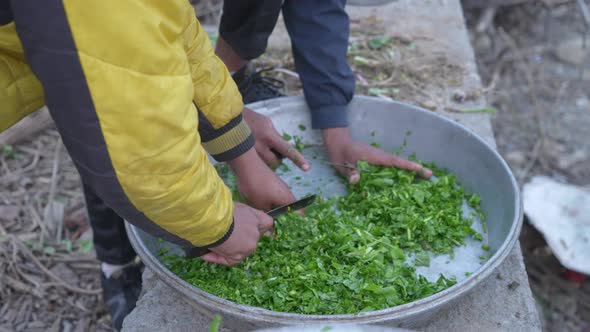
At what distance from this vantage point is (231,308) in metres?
1.29

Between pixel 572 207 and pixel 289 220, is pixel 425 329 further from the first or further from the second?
pixel 572 207

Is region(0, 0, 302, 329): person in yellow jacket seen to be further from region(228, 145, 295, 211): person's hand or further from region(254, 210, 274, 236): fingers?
region(228, 145, 295, 211): person's hand

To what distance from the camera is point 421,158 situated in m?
2.05

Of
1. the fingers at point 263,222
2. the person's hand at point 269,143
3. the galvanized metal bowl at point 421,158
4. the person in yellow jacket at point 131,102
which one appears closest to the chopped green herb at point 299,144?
the galvanized metal bowl at point 421,158

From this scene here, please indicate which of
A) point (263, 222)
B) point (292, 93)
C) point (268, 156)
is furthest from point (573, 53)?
point (263, 222)

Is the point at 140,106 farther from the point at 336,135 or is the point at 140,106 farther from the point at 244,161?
the point at 336,135

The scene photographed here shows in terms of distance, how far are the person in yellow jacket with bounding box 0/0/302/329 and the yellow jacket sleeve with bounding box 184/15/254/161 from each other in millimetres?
11

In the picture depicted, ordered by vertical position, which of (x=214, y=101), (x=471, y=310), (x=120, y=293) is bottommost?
(x=120, y=293)

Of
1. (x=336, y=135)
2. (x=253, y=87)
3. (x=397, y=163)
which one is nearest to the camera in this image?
(x=397, y=163)

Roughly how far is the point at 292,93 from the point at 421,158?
0.83 meters

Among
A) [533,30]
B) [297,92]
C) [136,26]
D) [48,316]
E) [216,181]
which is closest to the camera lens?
[136,26]

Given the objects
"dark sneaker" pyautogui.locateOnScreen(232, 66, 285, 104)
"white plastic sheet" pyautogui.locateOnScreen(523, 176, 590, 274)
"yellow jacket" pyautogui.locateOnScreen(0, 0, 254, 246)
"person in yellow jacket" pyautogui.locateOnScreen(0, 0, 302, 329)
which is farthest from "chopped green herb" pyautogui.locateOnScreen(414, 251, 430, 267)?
"white plastic sheet" pyautogui.locateOnScreen(523, 176, 590, 274)

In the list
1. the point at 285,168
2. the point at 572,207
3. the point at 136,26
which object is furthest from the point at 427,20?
the point at 136,26

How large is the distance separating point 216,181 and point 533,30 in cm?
440
